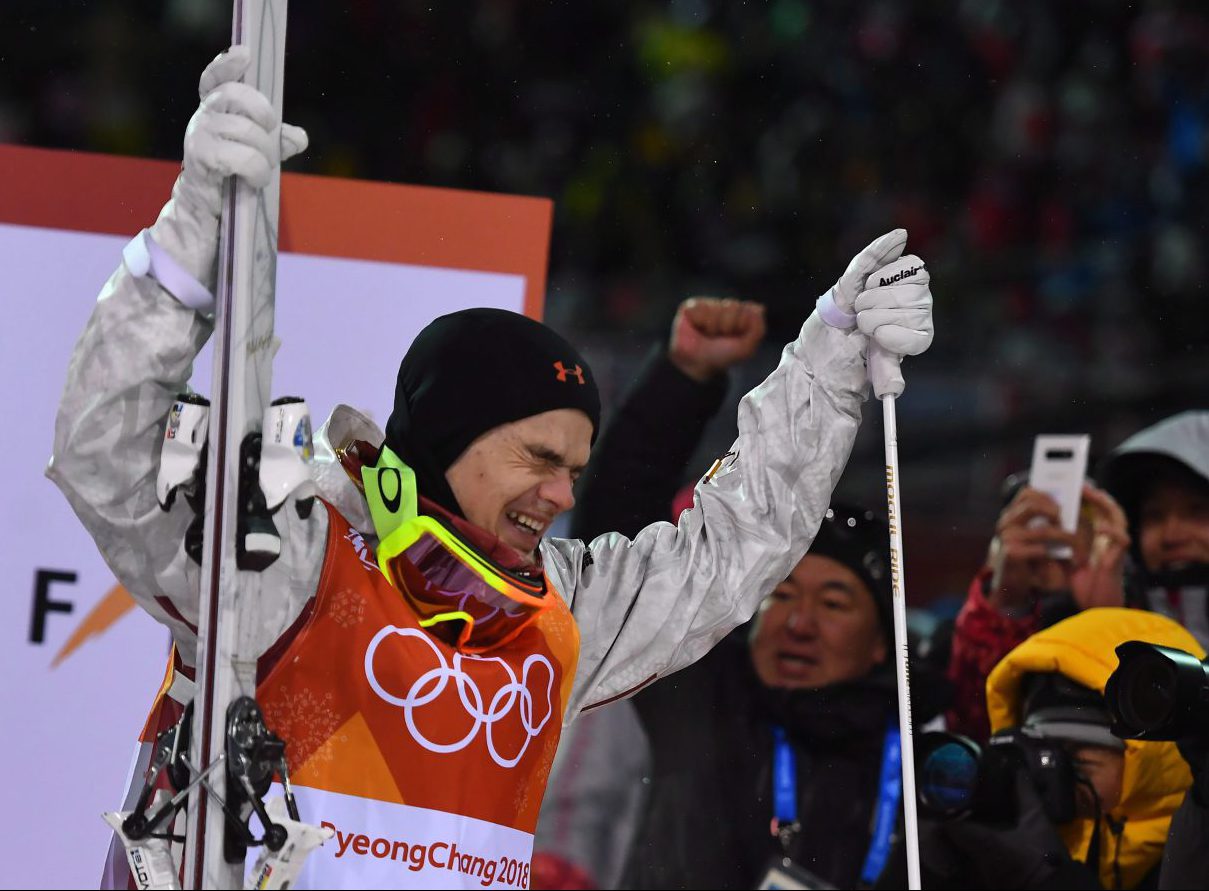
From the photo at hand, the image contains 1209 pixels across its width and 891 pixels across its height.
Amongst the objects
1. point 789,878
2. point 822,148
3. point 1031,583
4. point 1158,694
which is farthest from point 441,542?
point 822,148

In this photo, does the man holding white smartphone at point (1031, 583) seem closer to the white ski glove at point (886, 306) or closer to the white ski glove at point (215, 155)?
the white ski glove at point (886, 306)

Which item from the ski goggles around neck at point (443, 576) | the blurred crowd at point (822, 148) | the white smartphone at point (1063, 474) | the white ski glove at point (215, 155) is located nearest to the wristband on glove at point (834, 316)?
the ski goggles around neck at point (443, 576)

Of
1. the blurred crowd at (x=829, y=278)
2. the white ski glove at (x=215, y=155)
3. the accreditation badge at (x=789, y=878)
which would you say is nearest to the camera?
the white ski glove at (x=215, y=155)

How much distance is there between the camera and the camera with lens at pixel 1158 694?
221 centimetres

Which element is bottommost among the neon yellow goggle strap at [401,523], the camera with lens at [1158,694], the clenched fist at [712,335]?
the camera with lens at [1158,694]

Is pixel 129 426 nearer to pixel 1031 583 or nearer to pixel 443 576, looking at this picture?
pixel 443 576

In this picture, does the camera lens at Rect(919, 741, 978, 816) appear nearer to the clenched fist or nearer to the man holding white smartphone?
the man holding white smartphone

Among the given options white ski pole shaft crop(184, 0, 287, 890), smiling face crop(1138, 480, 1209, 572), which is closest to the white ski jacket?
white ski pole shaft crop(184, 0, 287, 890)

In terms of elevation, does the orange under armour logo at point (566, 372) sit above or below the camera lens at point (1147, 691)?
above

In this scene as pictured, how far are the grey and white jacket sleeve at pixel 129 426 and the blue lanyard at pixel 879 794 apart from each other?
64.3 inches

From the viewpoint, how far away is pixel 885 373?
79.9 inches

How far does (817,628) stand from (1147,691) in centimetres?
101

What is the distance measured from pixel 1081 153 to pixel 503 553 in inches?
236

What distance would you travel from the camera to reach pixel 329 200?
9.44ft
